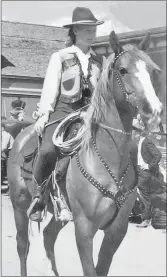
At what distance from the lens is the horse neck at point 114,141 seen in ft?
12.9

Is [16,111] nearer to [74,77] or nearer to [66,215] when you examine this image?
[74,77]

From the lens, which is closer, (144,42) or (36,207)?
(144,42)

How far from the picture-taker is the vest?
13.5ft

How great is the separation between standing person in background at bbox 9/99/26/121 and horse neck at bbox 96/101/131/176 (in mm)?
1663

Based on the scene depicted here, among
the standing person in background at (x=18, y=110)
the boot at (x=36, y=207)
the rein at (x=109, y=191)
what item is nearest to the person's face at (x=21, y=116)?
the standing person in background at (x=18, y=110)

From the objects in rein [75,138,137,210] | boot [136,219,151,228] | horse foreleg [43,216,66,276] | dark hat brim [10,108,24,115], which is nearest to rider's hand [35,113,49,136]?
rein [75,138,137,210]

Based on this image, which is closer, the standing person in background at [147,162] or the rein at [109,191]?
the rein at [109,191]

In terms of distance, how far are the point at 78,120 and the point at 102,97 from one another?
34cm

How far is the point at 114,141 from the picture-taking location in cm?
395

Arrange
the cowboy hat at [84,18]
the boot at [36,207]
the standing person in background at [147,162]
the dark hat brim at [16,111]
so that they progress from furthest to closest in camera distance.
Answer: the standing person in background at [147,162] < the dark hat brim at [16,111] < the boot at [36,207] < the cowboy hat at [84,18]

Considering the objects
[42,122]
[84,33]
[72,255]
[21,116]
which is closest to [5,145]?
[21,116]

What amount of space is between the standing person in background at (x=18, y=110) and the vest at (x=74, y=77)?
1.34 meters

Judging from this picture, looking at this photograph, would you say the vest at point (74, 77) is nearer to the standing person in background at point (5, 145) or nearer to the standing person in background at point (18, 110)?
the standing person in background at point (18, 110)

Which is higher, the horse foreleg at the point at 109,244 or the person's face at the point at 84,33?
the person's face at the point at 84,33
